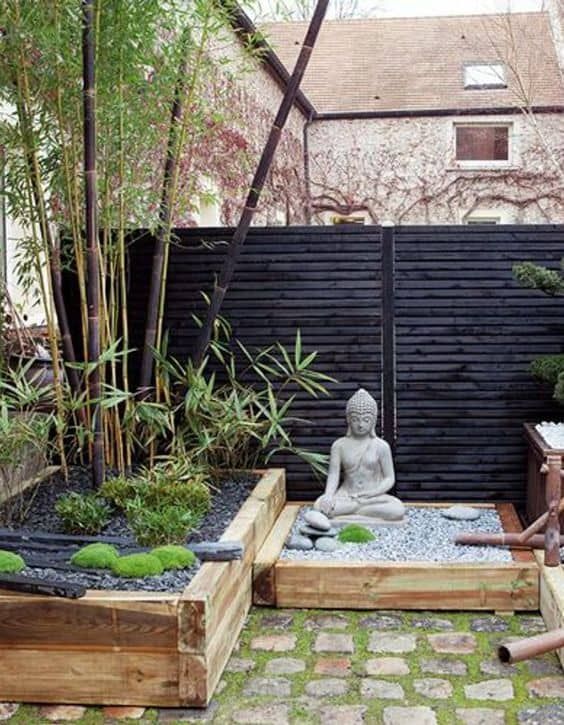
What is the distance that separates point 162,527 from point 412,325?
2.17 m

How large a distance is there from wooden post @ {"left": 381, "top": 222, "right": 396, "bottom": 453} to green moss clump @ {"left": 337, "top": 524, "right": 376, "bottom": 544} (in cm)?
93

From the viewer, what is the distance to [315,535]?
4340 millimetres

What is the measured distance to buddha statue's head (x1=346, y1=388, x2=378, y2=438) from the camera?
4668 mm

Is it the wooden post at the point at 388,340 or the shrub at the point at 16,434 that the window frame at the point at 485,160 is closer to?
the wooden post at the point at 388,340

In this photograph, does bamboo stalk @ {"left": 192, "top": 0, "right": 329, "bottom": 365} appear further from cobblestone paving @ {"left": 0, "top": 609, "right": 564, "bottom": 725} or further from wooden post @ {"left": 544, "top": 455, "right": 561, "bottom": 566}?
wooden post @ {"left": 544, "top": 455, "right": 561, "bottom": 566}

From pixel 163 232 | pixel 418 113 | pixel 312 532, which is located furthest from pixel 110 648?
pixel 418 113

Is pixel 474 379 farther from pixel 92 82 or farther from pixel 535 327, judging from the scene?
pixel 92 82

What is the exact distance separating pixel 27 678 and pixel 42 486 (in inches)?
65.5

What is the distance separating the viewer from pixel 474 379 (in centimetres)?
512

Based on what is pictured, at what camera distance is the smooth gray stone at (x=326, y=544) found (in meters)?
4.18

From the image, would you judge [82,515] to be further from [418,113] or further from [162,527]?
[418,113]

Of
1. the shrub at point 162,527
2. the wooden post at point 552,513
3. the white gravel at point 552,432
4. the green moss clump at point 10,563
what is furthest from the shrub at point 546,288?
the green moss clump at point 10,563

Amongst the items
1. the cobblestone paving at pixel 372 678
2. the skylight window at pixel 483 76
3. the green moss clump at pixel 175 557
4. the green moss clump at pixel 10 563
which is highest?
the skylight window at pixel 483 76

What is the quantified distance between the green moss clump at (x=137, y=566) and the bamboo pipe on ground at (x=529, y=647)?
1218 millimetres
